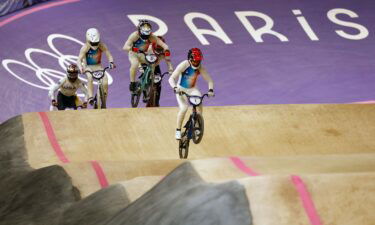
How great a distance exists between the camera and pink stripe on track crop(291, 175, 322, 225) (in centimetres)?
751

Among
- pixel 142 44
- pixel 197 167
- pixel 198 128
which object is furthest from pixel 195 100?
pixel 197 167

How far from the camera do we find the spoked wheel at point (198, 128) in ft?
39.6

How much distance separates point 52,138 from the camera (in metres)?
13.4

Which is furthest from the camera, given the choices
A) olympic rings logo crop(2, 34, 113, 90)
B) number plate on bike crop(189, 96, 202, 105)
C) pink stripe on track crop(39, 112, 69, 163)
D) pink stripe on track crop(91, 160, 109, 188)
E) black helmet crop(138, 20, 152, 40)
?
olympic rings logo crop(2, 34, 113, 90)

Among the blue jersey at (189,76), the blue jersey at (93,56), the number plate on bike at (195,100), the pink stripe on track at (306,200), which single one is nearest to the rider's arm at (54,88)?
the blue jersey at (93,56)

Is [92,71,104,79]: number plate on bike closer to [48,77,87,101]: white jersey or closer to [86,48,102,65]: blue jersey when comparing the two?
[86,48,102,65]: blue jersey

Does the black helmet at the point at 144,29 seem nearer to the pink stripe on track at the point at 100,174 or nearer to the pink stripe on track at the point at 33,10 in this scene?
the pink stripe on track at the point at 100,174

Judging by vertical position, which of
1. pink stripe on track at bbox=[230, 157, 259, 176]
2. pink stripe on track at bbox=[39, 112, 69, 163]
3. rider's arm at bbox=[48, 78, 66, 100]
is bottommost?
pink stripe on track at bbox=[39, 112, 69, 163]

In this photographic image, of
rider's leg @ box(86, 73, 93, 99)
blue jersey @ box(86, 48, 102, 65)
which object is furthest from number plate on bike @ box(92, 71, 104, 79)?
blue jersey @ box(86, 48, 102, 65)

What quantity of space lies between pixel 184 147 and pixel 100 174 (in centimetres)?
183

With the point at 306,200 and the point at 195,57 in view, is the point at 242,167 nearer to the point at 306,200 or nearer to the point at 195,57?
the point at 306,200

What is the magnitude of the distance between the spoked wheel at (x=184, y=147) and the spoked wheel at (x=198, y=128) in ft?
0.86

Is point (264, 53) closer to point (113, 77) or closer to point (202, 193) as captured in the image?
point (113, 77)

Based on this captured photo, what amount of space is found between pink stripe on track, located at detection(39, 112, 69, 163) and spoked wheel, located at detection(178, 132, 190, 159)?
1.56 metres
